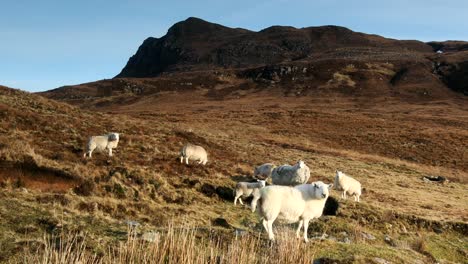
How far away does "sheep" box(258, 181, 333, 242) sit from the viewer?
10.3 m

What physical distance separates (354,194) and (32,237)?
17.7 metres

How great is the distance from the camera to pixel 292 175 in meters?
19.6

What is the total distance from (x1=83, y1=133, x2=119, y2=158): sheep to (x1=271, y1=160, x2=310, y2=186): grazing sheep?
8096 mm

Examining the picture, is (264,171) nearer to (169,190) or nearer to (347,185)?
(347,185)

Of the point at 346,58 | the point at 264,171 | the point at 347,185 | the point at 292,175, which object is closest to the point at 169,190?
the point at 292,175

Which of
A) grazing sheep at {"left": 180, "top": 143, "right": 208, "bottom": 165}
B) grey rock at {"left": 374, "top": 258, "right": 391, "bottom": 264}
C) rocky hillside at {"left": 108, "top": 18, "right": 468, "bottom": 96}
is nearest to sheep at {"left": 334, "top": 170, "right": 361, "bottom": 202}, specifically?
grazing sheep at {"left": 180, "top": 143, "right": 208, "bottom": 165}

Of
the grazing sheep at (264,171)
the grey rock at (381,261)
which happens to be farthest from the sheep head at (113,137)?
the grey rock at (381,261)

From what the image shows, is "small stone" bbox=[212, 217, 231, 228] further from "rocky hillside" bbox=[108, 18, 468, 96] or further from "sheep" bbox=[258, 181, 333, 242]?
"rocky hillside" bbox=[108, 18, 468, 96]

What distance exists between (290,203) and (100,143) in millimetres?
13260

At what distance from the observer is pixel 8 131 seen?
22.6 meters

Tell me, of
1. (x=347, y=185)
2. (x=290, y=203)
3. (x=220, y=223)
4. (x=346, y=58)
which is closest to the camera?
(x=290, y=203)

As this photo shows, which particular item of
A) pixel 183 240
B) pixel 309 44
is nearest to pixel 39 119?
pixel 183 240

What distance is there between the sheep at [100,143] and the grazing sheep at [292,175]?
810cm

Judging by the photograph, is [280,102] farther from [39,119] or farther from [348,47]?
[348,47]
